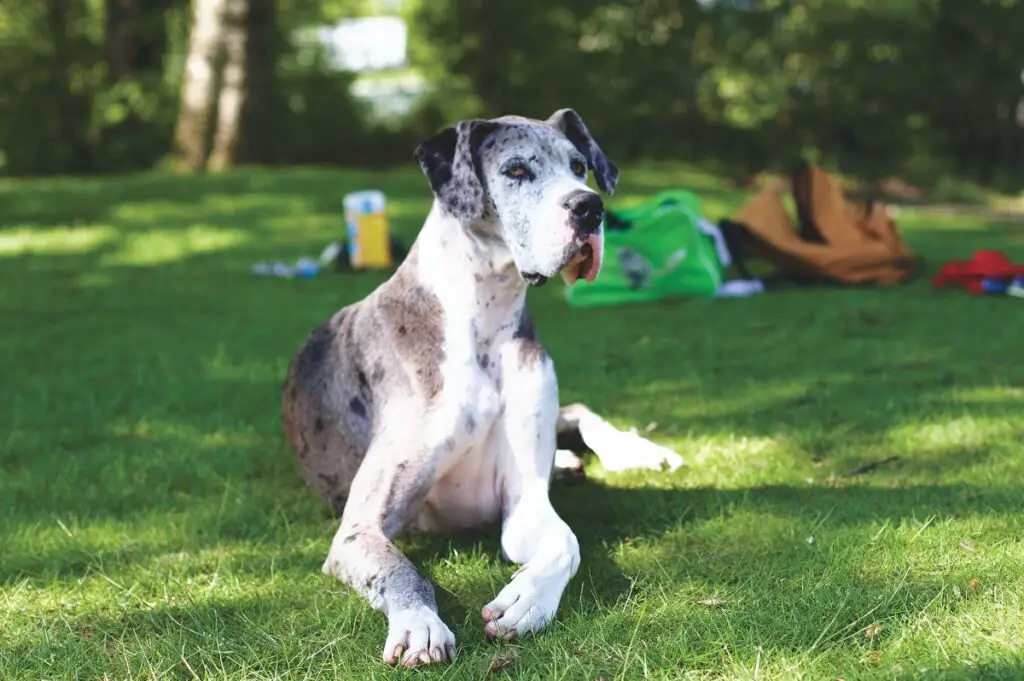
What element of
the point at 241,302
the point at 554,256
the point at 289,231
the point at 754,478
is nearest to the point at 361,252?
the point at 241,302

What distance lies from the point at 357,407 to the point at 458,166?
0.90 meters

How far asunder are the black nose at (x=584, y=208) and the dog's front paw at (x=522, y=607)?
3.19 feet

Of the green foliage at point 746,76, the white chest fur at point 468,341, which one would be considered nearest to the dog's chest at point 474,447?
the white chest fur at point 468,341

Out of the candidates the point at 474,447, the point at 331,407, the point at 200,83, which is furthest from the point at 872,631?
the point at 200,83

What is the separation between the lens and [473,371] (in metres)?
3.65

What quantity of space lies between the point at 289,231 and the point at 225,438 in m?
7.19

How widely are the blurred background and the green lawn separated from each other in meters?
13.1

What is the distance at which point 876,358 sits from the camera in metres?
6.74

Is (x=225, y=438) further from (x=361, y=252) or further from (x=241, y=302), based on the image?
(x=361, y=252)

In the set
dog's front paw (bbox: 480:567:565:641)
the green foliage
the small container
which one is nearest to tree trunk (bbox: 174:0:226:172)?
the small container

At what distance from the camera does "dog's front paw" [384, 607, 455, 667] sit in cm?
298

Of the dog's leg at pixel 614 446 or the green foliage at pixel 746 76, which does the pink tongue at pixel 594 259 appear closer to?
the dog's leg at pixel 614 446

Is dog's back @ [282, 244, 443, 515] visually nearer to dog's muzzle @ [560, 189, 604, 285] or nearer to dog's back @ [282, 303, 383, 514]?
dog's back @ [282, 303, 383, 514]

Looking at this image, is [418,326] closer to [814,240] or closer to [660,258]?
[660,258]
